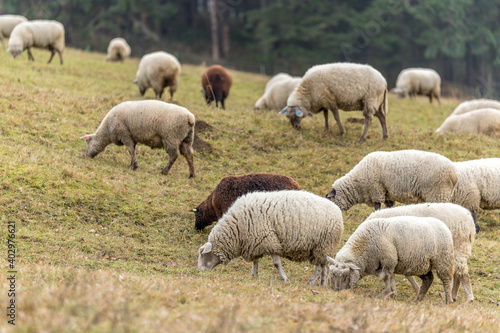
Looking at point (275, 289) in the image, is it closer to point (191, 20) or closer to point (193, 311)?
point (193, 311)

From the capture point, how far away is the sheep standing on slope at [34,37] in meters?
21.0

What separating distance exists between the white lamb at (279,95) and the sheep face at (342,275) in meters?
12.1

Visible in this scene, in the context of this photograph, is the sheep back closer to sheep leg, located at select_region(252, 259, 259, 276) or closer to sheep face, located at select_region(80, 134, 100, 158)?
sheep leg, located at select_region(252, 259, 259, 276)

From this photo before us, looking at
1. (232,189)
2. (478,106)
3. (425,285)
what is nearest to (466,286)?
(425,285)

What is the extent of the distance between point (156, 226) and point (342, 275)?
4.00m

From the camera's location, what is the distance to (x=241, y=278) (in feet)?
26.3

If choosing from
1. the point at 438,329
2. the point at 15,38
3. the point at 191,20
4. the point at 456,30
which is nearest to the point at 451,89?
the point at 456,30

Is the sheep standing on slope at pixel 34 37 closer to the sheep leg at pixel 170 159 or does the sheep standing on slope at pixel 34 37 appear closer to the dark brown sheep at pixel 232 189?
the sheep leg at pixel 170 159

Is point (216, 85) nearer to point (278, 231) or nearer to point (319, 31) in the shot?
point (278, 231)

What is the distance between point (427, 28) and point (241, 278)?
4272 cm

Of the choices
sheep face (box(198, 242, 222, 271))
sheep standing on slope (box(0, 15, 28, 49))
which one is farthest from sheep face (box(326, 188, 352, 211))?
sheep standing on slope (box(0, 15, 28, 49))

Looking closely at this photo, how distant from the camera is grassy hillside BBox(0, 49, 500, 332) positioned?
475 centimetres

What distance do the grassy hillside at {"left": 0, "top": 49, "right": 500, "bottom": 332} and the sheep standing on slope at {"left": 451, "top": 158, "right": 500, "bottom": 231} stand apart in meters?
0.87

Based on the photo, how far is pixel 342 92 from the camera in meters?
15.1
